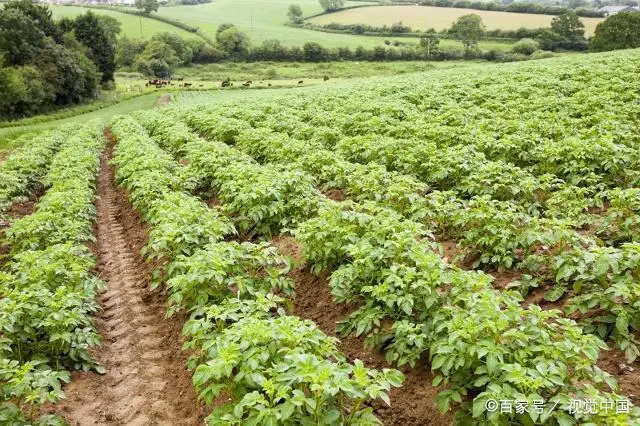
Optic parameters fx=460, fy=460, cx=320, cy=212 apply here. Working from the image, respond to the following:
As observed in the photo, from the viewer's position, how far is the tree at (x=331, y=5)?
129 metres

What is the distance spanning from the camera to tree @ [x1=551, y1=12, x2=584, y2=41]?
75750 millimetres

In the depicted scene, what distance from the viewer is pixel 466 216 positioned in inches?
275

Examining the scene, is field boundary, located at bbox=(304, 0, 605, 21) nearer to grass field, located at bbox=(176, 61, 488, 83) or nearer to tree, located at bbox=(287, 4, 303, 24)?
tree, located at bbox=(287, 4, 303, 24)

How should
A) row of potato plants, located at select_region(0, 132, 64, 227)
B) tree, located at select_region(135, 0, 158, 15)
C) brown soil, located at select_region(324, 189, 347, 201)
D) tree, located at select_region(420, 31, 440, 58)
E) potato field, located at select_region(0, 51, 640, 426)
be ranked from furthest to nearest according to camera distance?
tree, located at select_region(135, 0, 158, 15)
tree, located at select_region(420, 31, 440, 58)
row of potato plants, located at select_region(0, 132, 64, 227)
brown soil, located at select_region(324, 189, 347, 201)
potato field, located at select_region(0, 51, 640, 426)

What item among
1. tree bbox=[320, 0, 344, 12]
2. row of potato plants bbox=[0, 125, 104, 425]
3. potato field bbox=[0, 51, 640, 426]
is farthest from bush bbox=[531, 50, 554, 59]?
tree bbox=[320, 0, 344, 12]

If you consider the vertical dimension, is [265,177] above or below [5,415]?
above

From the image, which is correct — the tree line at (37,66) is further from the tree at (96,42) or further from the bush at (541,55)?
the bush at (541,55)

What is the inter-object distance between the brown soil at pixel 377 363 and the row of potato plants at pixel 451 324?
212 millimetres

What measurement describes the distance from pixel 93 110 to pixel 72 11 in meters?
85.4

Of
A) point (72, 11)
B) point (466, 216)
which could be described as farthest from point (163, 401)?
point (72, 11)

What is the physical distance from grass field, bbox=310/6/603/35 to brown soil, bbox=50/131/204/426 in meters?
89.3

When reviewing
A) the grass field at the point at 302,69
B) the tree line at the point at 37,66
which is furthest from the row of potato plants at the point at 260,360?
the grass field at the point at 302,69

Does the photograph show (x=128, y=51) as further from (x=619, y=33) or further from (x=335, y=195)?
(x=335, y=195)

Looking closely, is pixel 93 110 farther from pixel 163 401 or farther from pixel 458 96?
pixel 163 401
